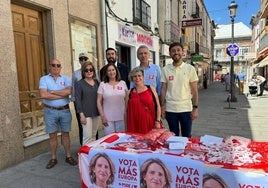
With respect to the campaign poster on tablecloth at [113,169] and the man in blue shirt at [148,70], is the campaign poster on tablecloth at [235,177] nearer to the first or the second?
the campaign poster on tablecloth at [113,169]

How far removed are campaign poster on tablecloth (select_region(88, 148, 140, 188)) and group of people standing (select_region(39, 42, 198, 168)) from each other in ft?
3.10

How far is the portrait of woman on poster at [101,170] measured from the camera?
2.61 meters

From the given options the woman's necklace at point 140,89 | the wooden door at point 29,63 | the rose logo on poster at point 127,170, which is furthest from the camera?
the wooden door at point 29,63

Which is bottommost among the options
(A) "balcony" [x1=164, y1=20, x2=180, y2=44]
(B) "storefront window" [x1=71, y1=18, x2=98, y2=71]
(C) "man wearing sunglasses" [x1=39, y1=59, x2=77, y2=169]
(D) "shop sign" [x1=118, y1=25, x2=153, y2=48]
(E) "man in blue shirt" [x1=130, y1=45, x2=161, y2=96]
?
(C) "man wearing sunglasses" [x1=39, y1=59, x2=77, y2=169]

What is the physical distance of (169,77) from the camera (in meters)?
3.70

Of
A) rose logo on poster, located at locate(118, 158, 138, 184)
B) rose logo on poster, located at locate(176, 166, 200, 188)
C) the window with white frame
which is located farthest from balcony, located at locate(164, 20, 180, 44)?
rose logo on poster, located at locate(176, 166, 200, 188)

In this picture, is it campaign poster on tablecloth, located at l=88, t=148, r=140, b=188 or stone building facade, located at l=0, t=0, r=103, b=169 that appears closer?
campaign poster on tablecloth, located at l=88, t=148, r=140, b=188

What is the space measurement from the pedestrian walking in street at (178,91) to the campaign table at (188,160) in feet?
3.00

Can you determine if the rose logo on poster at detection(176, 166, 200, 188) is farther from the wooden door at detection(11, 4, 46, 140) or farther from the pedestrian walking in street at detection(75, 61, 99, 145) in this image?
the wooden door at detection(11, 4, 46, 140)

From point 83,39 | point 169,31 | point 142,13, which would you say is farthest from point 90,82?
point 169,31

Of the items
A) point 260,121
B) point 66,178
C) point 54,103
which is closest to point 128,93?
point 54,103

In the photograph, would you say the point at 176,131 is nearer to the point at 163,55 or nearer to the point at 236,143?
the point at 236,143

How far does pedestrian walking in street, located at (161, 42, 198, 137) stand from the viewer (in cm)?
364

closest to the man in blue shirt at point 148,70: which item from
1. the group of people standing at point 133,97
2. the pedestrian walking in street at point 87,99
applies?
the group of people standing at point 133,97
